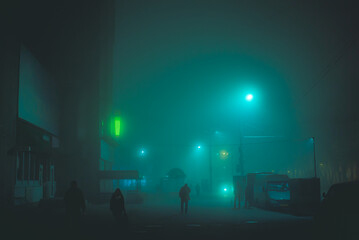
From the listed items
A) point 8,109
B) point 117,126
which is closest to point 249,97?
point 8,109

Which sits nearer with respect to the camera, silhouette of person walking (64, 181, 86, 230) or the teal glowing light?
silhouette of person walking (64, 181, 86, 230)

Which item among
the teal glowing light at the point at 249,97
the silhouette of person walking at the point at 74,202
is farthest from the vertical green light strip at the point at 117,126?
the silhouette of person walking at the point at 74,202

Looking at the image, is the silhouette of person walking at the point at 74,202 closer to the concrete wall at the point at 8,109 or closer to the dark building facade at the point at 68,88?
the concrete wall at the point at 8,109

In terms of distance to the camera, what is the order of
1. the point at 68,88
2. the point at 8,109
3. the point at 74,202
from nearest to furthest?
the point at 74,202
the point at 8,109
the point at 68,88

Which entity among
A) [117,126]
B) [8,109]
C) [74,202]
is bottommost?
[74,202]

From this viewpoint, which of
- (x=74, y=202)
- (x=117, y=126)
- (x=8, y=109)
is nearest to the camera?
(x=74, y=202)

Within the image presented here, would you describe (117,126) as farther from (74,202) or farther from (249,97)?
(74,202)

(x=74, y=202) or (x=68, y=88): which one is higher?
(x=68, y=88)

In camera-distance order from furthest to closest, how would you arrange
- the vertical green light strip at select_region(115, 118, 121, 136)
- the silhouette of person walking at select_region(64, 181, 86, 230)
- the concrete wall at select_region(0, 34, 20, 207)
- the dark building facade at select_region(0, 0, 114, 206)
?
the vertical green light strip at select_region(115, 118, 121, 136) → the dark building facade at select_region(0, 0, 114, 206) → the concrete wall at select_region(0, 34, 20, 207) → the silhouette of person walking at select_region(64, 181, 86, 230)

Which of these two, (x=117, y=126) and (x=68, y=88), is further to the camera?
(x=117, y=126)

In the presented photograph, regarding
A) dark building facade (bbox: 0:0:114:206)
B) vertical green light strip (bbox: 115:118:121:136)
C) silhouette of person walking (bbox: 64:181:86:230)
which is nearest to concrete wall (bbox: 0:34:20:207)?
dark building facade (bbox: 0:0:114:206)

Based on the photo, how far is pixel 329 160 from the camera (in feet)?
145

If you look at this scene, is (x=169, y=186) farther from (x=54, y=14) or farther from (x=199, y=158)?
(x=54, y=14)

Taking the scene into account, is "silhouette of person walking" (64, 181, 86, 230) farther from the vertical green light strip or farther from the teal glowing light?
the vertical green light strip
